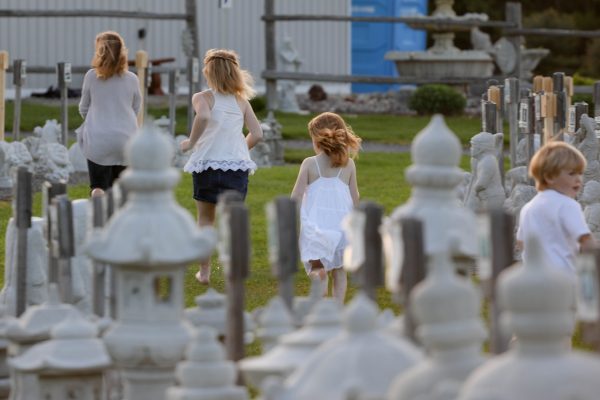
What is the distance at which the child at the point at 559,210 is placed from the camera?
6.21 m

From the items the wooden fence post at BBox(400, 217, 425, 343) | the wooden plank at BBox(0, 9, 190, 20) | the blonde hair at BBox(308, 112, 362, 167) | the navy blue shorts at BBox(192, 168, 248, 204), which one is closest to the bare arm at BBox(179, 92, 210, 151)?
the navy blue shorts at BBox(192, 168, 248, 204)

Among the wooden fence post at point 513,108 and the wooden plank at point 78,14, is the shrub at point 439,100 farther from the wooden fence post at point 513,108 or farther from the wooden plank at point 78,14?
the wooden fence post at point 513,108

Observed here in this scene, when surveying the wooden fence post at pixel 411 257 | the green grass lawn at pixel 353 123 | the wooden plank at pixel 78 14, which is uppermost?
the wooden plank at pixel 78 14

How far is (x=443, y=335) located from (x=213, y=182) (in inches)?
234

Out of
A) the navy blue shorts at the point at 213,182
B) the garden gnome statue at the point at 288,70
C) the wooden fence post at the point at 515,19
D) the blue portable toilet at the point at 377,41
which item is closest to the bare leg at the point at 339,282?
the navy blue shorts at the point at 213,182

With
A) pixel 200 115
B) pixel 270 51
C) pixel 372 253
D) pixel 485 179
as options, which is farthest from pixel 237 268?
pixel 270 51

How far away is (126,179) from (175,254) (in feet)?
0.84

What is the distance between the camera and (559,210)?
6.23 metres

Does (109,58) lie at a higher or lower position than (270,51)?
lower

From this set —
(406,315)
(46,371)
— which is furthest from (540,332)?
(46,371)

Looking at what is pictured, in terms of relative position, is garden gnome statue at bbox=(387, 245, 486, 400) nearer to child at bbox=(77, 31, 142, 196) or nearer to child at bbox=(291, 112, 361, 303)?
child at bbox=(291, 112, 361, 303)

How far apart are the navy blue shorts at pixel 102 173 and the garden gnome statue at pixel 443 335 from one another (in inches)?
249

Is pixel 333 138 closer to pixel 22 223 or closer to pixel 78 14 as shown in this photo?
pixel 22 223

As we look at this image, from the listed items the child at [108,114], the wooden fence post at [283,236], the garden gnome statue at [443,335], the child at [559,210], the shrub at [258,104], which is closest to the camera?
the garden gnome statue at [443,335]
